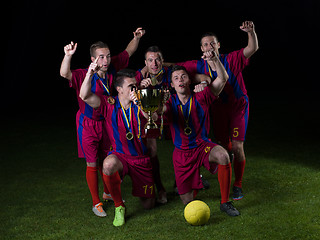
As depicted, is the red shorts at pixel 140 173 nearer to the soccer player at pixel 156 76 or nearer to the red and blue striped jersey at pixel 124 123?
the red and blue striped jersey at pixel 124 123

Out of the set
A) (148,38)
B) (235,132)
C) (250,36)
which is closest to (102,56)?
(250,36)

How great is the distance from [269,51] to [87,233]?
11379mm

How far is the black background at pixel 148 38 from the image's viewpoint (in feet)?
34.7

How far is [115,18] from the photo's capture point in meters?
11.3

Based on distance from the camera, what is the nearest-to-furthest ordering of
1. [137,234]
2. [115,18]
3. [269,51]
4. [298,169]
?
[137,234] < [298,169] < [115,18] < [269,51]

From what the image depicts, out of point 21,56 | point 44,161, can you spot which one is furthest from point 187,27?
point 44,161

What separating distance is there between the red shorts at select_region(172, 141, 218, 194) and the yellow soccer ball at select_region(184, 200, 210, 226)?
17.4 inches

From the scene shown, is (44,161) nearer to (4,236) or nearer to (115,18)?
(4,236)

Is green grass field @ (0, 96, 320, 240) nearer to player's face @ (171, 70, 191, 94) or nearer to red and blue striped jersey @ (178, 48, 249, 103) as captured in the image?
red and blue striped jersey @ (178, 48, 249, 103)

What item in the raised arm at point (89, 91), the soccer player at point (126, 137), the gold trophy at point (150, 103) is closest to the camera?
the gold trophy at point (150, 103)

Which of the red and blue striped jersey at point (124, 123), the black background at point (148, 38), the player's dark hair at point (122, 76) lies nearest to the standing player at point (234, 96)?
the player's dark hair at point (122, 76)

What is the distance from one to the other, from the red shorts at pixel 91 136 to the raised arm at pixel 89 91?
12.2 inches

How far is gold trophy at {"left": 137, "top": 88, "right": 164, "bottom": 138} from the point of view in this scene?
10.2 ft

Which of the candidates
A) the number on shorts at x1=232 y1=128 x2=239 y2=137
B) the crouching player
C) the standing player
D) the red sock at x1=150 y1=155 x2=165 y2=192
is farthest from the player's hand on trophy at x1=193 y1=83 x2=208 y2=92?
the red sock at x1=150 y1=155 x2=165 y2=192
